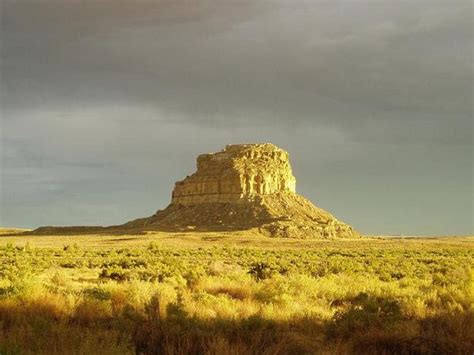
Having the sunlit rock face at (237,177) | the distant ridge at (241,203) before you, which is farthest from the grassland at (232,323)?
the sunlit rock face at (237,177)

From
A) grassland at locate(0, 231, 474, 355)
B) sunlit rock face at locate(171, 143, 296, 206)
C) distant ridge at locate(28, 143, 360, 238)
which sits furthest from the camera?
sunlit rock face at locate(171, 143, 296, 206)

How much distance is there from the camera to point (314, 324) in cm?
1175

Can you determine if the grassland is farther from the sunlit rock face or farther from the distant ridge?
the sunlit rock face

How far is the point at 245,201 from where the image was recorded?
128 metres

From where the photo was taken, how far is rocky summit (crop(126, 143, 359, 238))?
4375 inches

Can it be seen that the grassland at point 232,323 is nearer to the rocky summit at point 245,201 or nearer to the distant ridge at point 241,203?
the rocky summit at point 245,201

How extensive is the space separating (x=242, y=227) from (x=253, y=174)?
27.7 metres

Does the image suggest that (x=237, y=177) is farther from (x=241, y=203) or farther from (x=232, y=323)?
(x=232, y=323)

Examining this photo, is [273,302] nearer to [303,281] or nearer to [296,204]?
[303,281]

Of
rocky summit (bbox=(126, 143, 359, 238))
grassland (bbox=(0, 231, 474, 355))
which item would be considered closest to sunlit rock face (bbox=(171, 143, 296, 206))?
rocky summit (bbox=(126, 143, 359, 238))

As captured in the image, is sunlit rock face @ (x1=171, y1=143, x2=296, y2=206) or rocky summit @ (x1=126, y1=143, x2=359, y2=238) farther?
sunlit rock face @ (x1=171, y1=143, x2=296, y2=206)

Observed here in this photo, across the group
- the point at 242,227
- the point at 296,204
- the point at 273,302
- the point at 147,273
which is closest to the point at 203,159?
the point at 296,204

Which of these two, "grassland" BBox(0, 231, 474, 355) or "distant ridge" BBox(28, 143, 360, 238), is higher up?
"distant ridge" BBox(28, 143, 360, 238)

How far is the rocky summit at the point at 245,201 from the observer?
365 ft
